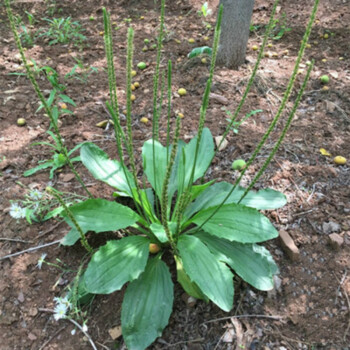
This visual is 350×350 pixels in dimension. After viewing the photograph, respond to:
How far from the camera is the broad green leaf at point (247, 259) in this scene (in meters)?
1.75

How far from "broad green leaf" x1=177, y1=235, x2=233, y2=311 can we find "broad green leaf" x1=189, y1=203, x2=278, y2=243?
14cm

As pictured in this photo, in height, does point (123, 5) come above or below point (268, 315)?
above

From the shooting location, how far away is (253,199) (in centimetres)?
207

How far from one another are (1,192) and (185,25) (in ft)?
11.7

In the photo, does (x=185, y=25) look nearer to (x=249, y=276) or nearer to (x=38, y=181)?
(x=38, y=181)

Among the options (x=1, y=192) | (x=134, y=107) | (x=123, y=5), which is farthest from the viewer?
(x=123, y=5)

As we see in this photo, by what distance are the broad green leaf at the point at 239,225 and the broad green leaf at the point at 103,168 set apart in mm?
596

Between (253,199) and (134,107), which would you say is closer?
(253,199)

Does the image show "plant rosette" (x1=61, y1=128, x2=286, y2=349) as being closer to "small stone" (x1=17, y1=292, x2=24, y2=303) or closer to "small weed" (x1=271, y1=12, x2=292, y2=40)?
"small stone" (x1=17, y1=292, x2=24, y2=303)

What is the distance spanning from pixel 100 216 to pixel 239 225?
2.67 ft

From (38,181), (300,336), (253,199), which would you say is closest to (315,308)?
(300,336)

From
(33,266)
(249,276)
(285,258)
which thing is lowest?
(33,266)

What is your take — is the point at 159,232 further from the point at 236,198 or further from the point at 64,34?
the point at 64,34

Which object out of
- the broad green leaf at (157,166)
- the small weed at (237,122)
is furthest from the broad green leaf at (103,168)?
the small weed at (237,122)
